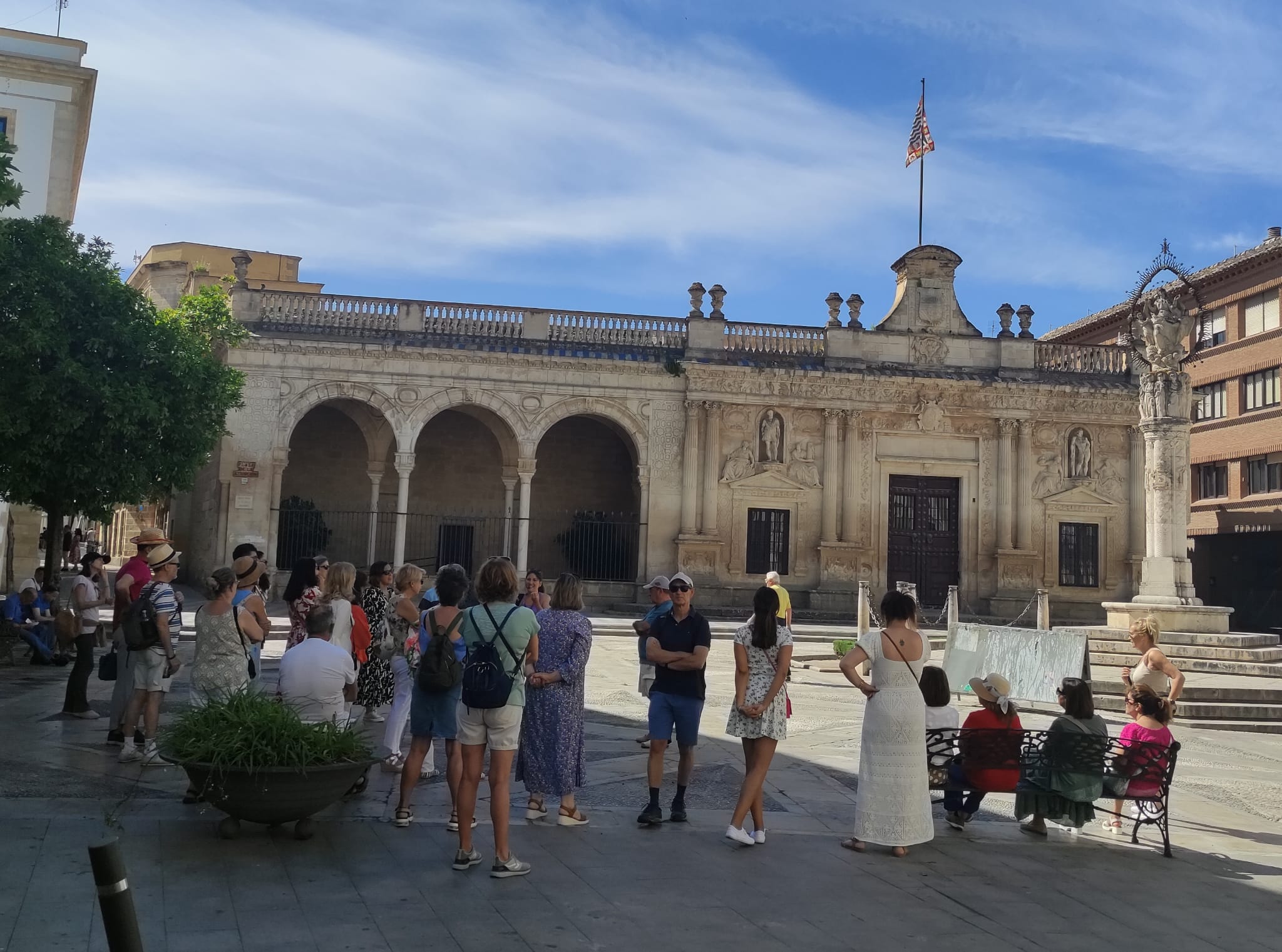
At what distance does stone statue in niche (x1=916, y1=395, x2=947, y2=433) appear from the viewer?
28766 millimetres

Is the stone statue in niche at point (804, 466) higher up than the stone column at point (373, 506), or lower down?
higher up

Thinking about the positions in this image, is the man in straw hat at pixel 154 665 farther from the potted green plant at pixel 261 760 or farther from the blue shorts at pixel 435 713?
the blue shorts at pixel 435 713

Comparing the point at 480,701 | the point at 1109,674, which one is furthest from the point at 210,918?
the point at 1109,674

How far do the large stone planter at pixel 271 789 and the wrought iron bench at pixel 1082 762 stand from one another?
12.9 ft

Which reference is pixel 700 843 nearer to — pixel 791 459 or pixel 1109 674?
pixel 1109 674

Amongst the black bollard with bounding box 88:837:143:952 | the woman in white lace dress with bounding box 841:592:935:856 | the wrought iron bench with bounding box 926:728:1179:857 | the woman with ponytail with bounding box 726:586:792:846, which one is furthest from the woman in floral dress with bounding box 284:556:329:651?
the black bollard with bounding box 88:837:143:952

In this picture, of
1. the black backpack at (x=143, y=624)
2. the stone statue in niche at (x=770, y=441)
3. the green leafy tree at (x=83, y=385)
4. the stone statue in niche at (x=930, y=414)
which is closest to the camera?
the black backpack at (x=143, y=624)

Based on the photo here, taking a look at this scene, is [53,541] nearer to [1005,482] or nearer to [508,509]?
[508,509]

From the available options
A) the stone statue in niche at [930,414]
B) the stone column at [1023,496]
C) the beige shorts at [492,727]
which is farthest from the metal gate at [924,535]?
the beige shorts at [492,727]

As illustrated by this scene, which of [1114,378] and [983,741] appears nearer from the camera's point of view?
[983,741]

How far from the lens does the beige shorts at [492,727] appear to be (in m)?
6.26

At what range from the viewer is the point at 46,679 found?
44.8ft

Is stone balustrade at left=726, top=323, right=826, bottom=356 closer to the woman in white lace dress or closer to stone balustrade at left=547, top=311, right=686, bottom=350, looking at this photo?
stone balustrade at left=547, top=311, right=686, bottom=350

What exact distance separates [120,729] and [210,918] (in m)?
4.82
